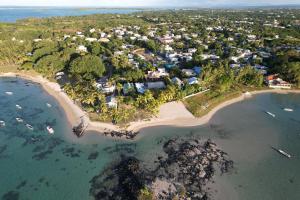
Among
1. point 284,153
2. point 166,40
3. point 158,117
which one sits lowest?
point 284,153

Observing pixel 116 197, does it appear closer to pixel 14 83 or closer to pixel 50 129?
pixel 50 129

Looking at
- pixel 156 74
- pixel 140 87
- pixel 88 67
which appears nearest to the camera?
pixel 140 87

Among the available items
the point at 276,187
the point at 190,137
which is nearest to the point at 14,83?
the point at 190,137

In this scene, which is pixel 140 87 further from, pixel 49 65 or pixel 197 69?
pixel 49 65

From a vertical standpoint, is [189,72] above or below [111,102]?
above

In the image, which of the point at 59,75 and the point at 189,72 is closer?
the point at 189,72

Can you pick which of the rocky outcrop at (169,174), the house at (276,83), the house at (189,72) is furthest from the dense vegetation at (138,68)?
the rocky outcrop at (169,174)

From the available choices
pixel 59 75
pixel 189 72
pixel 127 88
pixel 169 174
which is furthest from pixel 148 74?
pixel 169 174
